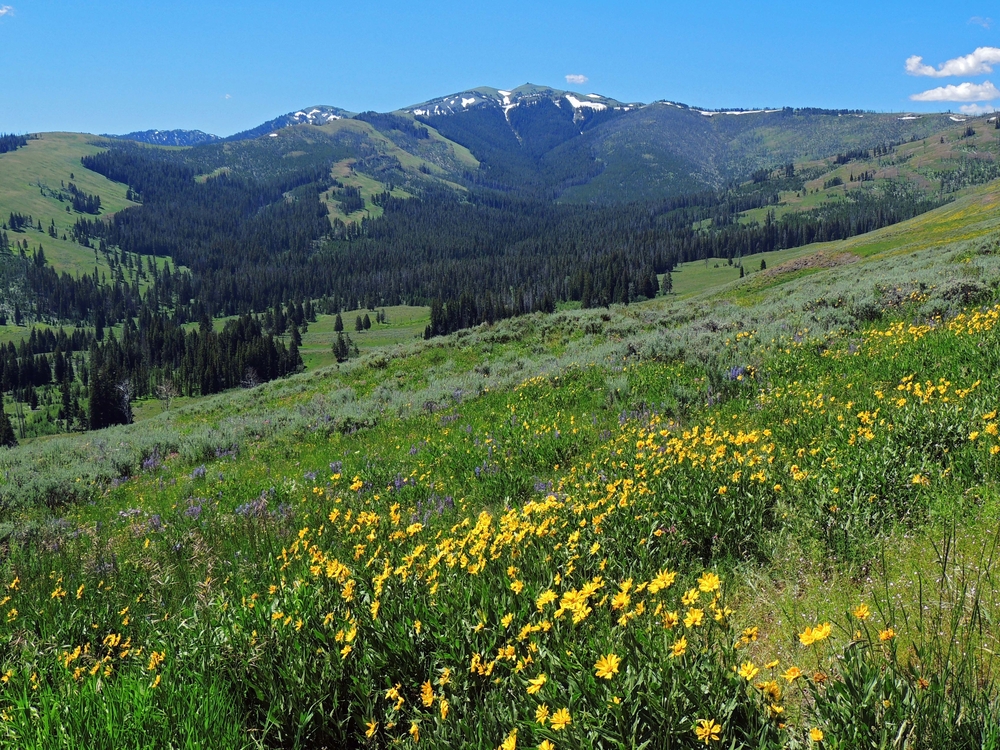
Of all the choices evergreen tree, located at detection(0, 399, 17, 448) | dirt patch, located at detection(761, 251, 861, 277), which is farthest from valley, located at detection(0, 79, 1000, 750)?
evergreen tree, located at detection(0, 399, 17, 448)

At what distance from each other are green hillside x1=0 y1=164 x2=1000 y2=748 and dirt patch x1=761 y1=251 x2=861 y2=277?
52.3 meters

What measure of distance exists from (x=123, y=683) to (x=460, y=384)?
557 inches

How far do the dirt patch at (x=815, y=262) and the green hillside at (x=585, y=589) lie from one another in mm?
52348

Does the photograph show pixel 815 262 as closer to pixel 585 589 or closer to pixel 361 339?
pixel 585 589

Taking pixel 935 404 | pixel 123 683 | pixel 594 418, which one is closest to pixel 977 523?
pixel 935 404

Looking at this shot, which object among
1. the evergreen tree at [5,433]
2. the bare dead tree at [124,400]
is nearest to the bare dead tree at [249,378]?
the bare dead tree at [124,400]

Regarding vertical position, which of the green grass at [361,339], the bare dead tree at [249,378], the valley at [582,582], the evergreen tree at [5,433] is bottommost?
the evergreen tree at [5,433]

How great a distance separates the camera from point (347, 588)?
3.42m

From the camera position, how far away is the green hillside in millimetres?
2270

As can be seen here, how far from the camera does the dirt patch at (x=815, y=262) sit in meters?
55.4

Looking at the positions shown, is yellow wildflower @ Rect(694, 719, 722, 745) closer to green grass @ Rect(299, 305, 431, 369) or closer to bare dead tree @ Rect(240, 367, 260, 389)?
bare dead tree @ Rect(240, 367, 260, 389)

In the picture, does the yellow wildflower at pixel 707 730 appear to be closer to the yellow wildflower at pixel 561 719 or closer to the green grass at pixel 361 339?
the yellow wildflower at pixel 561 719

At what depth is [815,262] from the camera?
58.5m

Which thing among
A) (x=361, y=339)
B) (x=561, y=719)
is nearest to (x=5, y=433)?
(x=361, y=339)
